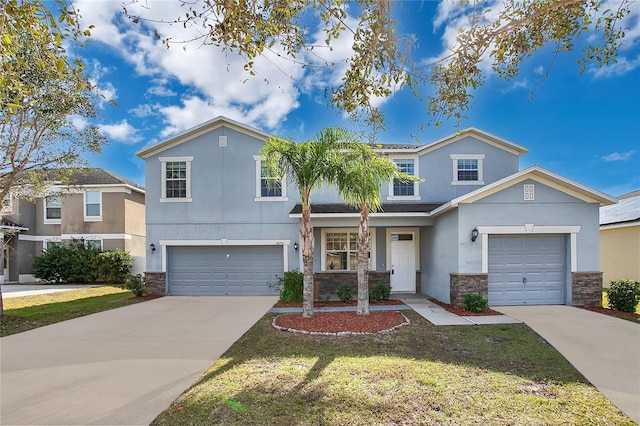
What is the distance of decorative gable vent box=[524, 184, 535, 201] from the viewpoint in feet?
36.0

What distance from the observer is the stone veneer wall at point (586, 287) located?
10906mm

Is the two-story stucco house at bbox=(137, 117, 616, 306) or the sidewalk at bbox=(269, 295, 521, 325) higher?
the two-story stucco house at bbox=(137, 117, 616, 306)

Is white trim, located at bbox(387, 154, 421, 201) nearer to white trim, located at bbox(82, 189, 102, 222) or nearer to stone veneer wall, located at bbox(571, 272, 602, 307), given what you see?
stone veneer wall, located at bbox(571, 272, 602, 307)

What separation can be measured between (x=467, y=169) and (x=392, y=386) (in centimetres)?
1183

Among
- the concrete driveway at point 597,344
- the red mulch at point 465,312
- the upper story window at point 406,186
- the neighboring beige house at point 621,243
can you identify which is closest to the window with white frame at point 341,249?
the upper story window at point 406,186

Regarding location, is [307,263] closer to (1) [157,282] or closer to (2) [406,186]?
(2) [406,186]

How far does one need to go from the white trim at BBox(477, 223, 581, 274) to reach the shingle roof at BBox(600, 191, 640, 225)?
573 cm

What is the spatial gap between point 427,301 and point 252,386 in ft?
28.5

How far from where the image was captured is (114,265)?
19172 millimetres

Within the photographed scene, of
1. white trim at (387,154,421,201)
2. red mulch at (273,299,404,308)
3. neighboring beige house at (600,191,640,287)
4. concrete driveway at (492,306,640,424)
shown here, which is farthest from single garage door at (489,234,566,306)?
neighboring beige house at (600,191,640,287)

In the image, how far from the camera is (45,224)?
834 inches

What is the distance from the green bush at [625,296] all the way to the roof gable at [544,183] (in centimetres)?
252

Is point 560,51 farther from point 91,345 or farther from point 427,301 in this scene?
point 91,345

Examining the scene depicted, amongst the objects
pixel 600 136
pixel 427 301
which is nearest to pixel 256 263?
pixel 427 301
